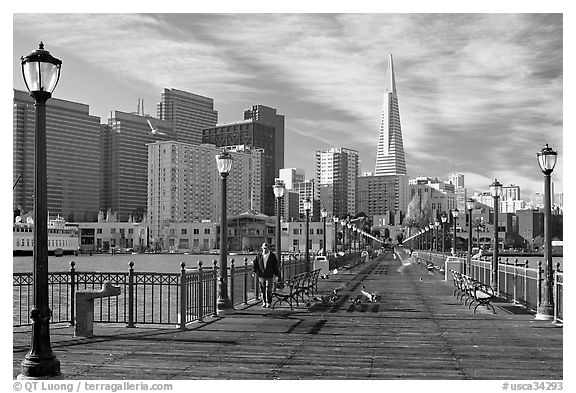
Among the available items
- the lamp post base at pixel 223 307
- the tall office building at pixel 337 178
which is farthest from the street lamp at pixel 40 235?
the tall office building at pixel 337 178

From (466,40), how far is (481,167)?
22.2ft

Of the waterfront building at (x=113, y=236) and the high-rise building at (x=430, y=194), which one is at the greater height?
the high-rise building at (x=430, y=194)

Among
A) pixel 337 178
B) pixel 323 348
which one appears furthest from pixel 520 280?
pixel 337 178

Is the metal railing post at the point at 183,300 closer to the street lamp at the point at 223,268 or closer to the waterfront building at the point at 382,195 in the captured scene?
the street lamp at the point at 223,268

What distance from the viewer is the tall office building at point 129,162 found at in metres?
130

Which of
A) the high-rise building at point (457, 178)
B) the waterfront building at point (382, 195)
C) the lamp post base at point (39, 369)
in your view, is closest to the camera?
the lamp post base at point (39, 369)

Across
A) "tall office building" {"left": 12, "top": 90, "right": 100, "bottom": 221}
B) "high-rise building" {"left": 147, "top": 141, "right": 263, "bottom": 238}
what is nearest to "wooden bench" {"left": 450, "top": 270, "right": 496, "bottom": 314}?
"tall office building" {"left": 12, "top": 90, "right": 100, "bottom": 221}

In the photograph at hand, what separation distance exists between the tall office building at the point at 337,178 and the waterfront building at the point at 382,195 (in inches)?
178

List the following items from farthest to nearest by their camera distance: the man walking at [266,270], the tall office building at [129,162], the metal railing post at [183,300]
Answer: the tall office building at [129,162] → the man walking at [266,270] → the metal railing post at [183,300]

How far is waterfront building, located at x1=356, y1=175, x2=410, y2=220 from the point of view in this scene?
166 meters

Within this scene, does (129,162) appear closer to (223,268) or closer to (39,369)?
(223,268)
